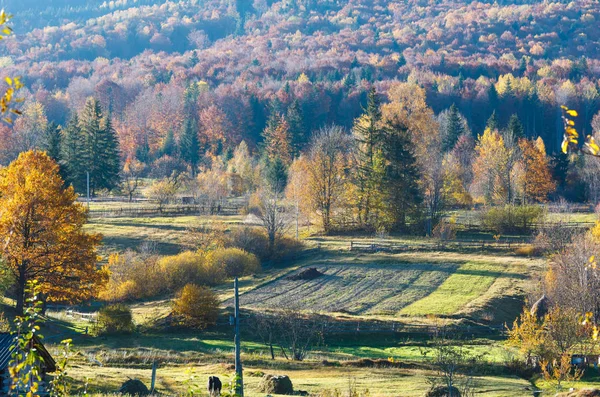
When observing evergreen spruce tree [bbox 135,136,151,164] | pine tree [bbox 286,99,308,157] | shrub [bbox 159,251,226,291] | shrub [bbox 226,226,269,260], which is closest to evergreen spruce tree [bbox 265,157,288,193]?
pine tree [bbox 286,99,308,157]

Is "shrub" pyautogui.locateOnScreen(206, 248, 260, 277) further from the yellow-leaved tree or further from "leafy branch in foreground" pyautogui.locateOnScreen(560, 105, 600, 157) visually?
"leafy branch in foreground" pyautogui.locateOnScreen(560, 105, 600, 157)

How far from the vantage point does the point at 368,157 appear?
78062 millimetres

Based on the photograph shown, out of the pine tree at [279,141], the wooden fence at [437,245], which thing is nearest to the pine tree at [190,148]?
the pine tree at [279,141]

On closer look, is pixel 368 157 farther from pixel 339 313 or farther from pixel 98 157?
pixel 339 313

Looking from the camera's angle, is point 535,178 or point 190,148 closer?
point 535,178

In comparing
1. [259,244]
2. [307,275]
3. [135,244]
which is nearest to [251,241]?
[259,244]

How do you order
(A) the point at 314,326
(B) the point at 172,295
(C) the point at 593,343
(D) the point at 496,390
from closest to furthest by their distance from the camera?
(D) the point at 496,390 < (C) the point at 593,343 < (A) the point at 314,326 < (B) the point at 172,295

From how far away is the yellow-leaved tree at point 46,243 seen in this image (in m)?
38.9

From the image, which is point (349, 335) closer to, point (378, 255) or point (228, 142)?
point (378, 255)

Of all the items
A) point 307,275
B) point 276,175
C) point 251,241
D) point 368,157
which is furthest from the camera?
point 276,175

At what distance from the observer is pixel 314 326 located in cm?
4056

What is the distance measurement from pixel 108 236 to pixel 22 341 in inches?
2275

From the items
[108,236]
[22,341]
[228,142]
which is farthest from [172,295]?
[228,142]

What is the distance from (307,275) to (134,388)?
1288 inches
